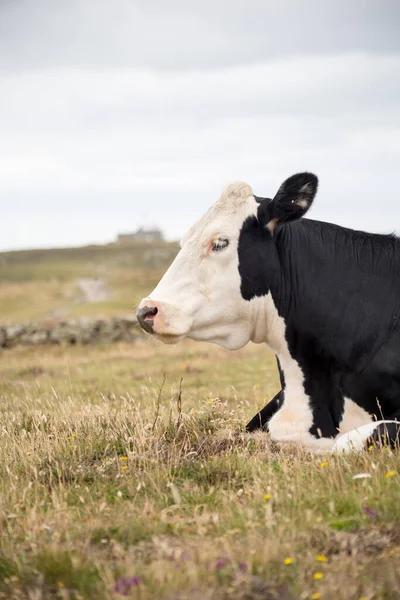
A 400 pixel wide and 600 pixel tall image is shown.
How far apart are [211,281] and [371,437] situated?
174 centimetres

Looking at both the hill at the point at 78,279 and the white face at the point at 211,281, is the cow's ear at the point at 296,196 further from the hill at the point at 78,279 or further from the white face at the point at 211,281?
the hill at the point at 78,279

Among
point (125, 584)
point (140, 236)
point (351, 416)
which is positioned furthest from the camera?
point (140, 236)

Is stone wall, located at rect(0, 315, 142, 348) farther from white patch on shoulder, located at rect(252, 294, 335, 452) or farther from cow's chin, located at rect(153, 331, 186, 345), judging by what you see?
cow's chin, located at rect(153, 331, 186, 345)

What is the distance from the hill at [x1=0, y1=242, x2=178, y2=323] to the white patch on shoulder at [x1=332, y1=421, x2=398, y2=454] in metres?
21.0

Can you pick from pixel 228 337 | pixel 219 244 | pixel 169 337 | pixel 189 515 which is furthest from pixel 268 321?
pixel 189 515

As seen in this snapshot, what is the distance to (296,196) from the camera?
19.3ft

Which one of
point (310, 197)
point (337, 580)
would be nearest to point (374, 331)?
point (310, 197)

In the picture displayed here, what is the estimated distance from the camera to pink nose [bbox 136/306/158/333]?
567 cm

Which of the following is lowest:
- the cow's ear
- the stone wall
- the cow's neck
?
the stone wall

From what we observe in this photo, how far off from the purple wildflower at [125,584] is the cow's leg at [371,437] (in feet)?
7.91

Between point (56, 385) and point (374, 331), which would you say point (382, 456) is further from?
point (56, 385)

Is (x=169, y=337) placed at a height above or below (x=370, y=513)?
above

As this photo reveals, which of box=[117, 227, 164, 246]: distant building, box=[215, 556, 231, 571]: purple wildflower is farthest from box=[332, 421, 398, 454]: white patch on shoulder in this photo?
box=[117, 227, 164, 246]: distant building

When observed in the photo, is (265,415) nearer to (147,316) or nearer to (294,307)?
(294,307)
